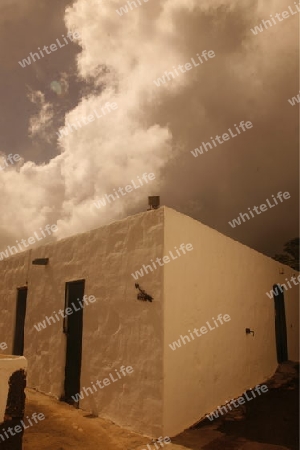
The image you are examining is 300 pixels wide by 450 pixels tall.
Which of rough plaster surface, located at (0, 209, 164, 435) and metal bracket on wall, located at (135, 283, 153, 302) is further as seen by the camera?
metal bracket on wall, located at (135, 283, 153, 302)

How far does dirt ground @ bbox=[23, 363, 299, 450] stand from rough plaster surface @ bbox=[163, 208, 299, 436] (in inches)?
Result: 13.8

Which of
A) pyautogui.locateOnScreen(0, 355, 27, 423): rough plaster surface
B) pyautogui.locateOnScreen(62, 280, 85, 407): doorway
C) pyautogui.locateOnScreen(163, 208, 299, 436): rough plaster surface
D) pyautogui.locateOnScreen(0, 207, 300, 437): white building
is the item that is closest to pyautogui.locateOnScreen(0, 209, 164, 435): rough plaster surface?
pyautogui.locateOnScreen(0, 207, 300, 437): white building

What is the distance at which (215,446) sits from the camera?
16.9 feet

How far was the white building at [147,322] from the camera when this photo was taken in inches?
222

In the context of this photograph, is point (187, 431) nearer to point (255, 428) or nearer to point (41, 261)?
point (255, 428)

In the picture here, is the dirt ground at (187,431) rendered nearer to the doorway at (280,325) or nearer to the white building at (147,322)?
the white building at (147,322)

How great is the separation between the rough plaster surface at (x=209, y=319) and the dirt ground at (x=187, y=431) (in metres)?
0.35

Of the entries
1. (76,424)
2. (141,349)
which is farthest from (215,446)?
(76,424)

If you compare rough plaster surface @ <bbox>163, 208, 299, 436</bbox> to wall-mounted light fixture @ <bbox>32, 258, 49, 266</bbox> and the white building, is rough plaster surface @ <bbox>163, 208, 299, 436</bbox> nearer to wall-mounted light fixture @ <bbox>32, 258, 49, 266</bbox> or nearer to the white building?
the white building

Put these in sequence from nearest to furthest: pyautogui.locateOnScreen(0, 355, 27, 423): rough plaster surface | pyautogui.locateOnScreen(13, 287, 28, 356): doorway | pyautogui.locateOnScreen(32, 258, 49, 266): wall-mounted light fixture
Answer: pyautogui.locateOnScreen(0, 355, 27, 423): rough plaster surface
pyautogui.locateOnScreen(32, 258, 49, 266): wall-mounted light fixture
pyautogui.locateOnScreen(13, 287, 28, 356): doorway

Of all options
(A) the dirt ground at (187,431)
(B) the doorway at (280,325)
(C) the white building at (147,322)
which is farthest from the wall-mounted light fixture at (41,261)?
(B) the doorway at (280,325)

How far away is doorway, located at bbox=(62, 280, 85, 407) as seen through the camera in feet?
24.6

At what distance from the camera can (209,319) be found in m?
6.86

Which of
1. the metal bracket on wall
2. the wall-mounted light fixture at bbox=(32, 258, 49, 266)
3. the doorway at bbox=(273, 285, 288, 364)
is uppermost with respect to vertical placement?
the wall-mounted light fixture at bbox=(32, 258, 49, 266)
